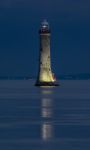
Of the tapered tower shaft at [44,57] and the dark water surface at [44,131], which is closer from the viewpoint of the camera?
the dark water surface at [44,131]

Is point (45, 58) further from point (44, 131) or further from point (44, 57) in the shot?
point (44, 131)

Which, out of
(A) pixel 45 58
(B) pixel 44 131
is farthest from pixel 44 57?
(B) pixel 44 131

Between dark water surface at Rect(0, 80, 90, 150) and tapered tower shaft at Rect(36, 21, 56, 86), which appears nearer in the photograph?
dark water surface at Rect(0, 80, 90, 150)

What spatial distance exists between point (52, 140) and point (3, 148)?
419 centimetres

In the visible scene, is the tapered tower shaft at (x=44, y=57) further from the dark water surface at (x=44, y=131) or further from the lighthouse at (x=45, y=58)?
the dark water surface at (x=44, y=131)

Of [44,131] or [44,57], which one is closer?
[44,131]

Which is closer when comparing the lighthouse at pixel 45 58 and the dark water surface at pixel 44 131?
the dark water surface at pixel 44 131

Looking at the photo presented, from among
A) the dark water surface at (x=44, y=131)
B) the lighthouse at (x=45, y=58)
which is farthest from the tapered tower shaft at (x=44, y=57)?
the dark water surface at (x=44, y=131)

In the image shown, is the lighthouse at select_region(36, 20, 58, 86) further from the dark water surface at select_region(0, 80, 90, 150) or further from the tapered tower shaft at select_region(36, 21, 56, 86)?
the dark water surface at select_region(0, 80, 90, 150)

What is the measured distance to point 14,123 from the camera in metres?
55.6

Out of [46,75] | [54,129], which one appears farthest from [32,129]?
[46,75]

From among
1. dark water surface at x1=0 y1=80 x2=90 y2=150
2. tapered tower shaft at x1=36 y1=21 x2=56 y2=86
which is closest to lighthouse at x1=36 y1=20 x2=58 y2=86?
tapered tower shaft at x1=36 y1=21 x2=56 y2=86

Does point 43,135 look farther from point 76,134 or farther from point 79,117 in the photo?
point 79,117

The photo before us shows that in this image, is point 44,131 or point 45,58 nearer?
point 44,131
